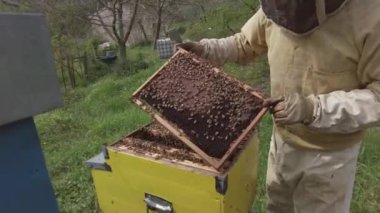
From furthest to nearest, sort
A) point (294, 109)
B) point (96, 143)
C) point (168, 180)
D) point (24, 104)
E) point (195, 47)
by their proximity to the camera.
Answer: point (96, 143) < point (195, 47) < point (168, 180) < point (294, 109) < point (24, 104)

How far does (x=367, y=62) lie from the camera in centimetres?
148

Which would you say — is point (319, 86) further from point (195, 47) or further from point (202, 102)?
point (195, 47)

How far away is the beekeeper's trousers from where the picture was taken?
1.75 m

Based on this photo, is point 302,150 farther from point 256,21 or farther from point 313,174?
point 256,21

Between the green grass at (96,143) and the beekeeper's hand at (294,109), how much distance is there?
1.38 metres

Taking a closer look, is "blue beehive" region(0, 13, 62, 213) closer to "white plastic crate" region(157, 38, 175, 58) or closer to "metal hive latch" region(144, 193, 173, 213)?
"metal hive latch" region(144, 193, 173, 213)

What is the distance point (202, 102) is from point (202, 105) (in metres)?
0.02

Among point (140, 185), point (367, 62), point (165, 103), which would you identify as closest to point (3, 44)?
point (165, 103)

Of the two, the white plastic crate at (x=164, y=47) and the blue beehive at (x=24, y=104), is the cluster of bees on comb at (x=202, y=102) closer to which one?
the blue beehive at (x=24, y=104)

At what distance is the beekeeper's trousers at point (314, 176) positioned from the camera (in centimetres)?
175

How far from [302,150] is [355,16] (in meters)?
0.68

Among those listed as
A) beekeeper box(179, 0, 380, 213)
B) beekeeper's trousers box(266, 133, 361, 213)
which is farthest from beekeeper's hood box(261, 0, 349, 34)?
beekeeper's trousers box(266, 133, 361, 213)

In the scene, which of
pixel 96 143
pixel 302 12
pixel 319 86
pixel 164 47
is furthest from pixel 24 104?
pixel 164 47

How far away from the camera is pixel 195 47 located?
1.96 meters
